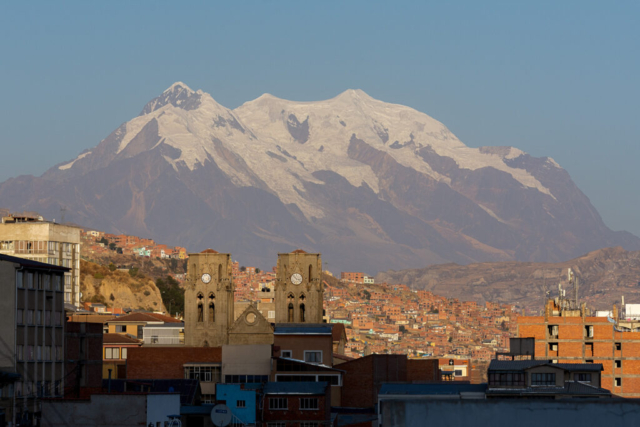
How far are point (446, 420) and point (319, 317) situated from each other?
353 ft

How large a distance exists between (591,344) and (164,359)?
45.0m

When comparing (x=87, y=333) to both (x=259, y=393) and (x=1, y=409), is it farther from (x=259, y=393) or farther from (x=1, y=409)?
(x=1, y=409)

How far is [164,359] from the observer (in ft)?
387

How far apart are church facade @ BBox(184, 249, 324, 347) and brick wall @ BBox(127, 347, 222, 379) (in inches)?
955

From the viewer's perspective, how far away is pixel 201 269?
152000 mm

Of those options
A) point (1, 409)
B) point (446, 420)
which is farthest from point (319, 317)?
point (446, 420)

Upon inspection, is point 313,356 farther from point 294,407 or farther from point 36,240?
point 36,240

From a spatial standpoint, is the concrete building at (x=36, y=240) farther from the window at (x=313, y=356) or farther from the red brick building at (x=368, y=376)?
the red brick building at (x=368, y=376)

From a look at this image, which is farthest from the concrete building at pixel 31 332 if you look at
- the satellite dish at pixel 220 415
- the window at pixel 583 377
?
the window at pixel 583 377

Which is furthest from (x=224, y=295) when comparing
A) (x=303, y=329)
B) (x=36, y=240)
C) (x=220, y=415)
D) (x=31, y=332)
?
(x=220, y=415)

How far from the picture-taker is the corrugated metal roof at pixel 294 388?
278 feet

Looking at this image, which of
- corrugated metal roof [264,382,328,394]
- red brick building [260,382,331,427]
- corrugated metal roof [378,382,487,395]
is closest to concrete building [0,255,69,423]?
red brick building [260,382,331,427]

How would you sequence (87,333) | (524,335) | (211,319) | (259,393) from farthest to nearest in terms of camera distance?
(211,319) < (524,335) < (87,333) < (259,393)

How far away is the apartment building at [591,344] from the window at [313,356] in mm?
22089
